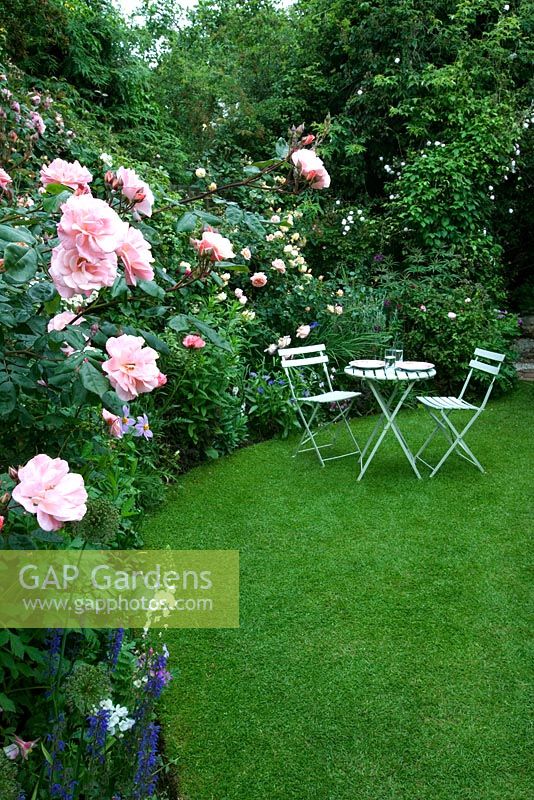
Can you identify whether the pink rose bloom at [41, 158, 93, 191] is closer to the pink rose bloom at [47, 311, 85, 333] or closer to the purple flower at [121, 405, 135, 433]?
the pink rose bloom at [47, 311, 85, 333]

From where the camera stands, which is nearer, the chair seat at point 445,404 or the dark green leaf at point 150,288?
the dark green leaf at point 150,288

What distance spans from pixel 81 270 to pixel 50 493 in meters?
0.37

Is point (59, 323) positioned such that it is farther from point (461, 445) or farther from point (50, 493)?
point (461, 445)

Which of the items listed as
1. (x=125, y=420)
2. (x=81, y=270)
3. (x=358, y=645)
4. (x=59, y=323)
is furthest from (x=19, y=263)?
(x=358, y=645)

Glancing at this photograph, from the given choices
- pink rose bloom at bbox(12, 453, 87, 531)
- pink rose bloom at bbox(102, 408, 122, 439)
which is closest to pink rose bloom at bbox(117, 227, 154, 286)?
pink rose bloom at bbox(12, 453, 87, 531)

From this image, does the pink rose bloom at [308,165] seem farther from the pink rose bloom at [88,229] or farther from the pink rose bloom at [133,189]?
the pink rose bloom at [88,229]

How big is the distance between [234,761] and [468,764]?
73 centimetres

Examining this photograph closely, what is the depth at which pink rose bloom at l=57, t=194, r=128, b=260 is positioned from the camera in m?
1.00

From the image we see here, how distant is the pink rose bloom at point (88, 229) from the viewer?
100cm

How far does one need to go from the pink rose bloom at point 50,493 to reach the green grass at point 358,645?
4.25 feet

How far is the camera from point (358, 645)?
8.32 ft

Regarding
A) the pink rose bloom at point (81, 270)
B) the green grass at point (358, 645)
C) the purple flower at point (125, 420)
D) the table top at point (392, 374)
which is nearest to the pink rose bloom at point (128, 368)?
the pink rose bloom at point (81, 270)

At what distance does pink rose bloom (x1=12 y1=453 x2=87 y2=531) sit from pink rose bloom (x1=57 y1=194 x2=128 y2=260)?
35 centimetres

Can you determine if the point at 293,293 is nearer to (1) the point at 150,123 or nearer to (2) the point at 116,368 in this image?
(1) the point at 150,123
